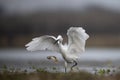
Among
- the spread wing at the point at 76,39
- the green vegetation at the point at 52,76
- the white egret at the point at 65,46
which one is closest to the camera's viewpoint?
the green vegetation at the point at 52,76

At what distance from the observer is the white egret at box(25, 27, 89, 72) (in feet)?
57.2

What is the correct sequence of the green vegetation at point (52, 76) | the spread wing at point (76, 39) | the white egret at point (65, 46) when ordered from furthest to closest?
the white egret at point (65, 46) < the spread wing at point (76, 39) < the green vegetation at point (52, 76)

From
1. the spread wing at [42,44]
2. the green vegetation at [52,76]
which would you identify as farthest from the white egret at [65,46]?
the green vegetation at [52,76]

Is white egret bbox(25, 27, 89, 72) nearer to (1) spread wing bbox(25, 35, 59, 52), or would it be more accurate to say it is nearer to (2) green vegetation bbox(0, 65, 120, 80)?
(1) spread wing bbox(25, 35, 59, 52)

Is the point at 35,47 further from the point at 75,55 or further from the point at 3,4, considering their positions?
the point at 3,4

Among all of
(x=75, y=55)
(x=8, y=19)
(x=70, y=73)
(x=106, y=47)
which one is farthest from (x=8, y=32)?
(x=70, y=73)

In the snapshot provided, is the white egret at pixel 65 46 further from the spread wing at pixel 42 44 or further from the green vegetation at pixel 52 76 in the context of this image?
the green vegetation at pixel 52 76

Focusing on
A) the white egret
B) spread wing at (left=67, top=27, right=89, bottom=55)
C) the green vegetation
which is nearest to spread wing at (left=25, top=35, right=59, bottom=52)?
the white egret

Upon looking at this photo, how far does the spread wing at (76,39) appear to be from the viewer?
1716 centimetres

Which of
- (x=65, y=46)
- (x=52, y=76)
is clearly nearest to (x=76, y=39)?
(x=65, y=46)

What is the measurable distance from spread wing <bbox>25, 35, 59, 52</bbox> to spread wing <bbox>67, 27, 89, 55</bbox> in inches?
16.0

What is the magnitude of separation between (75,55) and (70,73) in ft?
6.75

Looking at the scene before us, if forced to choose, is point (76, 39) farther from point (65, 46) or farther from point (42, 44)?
point (42, 44)

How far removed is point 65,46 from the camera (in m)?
17.9
